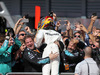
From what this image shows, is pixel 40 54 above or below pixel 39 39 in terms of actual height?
below

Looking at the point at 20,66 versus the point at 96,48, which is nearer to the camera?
the point at 20,66

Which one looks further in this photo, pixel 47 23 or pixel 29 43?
pixel 47 23

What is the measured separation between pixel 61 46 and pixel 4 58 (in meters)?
1.22

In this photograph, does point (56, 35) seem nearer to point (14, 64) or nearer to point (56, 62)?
point (56, 62)

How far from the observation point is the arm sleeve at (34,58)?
5.23 meters

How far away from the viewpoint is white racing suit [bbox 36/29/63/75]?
5215 millimetres

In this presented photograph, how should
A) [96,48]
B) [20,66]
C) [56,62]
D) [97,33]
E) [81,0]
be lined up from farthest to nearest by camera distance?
[81,0], [97,33], [96,48], [20,66], [56,62]

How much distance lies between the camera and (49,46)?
5410mm

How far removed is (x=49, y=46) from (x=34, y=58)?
41cm

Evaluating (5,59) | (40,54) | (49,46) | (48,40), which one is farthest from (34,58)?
(5,59)

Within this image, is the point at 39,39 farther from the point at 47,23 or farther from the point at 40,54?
the point at 47,23

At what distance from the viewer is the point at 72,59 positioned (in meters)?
5.78

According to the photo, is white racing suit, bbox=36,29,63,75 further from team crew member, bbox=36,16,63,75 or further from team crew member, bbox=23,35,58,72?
team crew member, bbox=23,35,58,72

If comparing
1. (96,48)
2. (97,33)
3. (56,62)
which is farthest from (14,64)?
(97,33)
